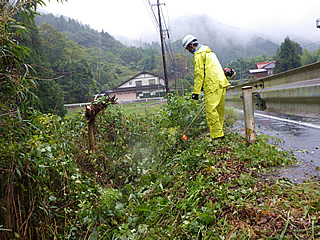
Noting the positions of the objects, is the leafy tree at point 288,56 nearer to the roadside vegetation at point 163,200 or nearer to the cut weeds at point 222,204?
the cut weeds at point 222,204

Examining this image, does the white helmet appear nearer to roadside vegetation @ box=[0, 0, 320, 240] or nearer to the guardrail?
the guardrail

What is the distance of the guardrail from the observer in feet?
9.17

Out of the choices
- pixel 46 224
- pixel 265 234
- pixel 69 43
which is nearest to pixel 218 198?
pixel 265 234

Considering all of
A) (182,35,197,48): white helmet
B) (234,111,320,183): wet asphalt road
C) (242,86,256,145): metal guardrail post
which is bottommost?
(234,111,320,183): wet asphalt road

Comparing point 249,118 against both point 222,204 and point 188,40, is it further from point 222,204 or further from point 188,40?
point 188,40

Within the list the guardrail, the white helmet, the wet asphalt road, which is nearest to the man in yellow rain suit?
the white helmet

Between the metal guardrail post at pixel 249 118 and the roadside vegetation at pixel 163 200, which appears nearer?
the roadside vegetation at pixel 163 200

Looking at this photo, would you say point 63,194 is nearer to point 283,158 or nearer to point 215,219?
point 215,219

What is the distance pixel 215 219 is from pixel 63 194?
6.46 feet

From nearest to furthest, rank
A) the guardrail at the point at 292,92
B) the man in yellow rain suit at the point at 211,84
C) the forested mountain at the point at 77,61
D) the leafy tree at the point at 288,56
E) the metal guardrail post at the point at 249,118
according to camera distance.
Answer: the guardrail at the point at 292,92, the metal guardrail post at the point at 249,118, the man in yellow rain suit at the point at 211,84, the forested mountain at the point at 77,61, the leafy tree at the point at 288,56

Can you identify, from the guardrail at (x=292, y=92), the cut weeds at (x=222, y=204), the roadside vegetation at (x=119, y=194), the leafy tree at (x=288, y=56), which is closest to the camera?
the cut weeds at (x=222, y=204)

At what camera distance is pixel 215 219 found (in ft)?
7.29

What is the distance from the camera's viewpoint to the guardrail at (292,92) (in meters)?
2.79

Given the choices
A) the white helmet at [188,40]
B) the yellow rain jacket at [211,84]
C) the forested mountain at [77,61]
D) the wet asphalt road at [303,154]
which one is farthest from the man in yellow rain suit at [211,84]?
the forested mountain at [77,61]
